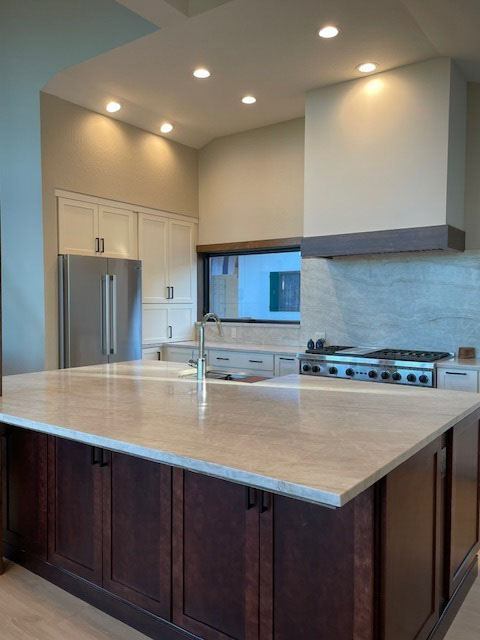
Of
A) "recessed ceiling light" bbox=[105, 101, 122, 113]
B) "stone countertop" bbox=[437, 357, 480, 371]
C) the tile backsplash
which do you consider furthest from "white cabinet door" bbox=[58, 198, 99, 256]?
"stone countertop" bbox=[437, 357, 480, 371]

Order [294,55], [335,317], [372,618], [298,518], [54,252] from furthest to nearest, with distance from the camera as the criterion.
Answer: [335,317], [54,252], [294,55], [298,518], [372,618]

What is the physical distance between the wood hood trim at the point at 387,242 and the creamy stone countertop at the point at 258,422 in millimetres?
1620

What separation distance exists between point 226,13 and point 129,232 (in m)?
2.50

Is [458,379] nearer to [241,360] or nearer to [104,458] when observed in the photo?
[241,360]

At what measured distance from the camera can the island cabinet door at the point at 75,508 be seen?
226 centimetres

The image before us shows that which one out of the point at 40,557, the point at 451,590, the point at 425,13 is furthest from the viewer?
the point at 425,13

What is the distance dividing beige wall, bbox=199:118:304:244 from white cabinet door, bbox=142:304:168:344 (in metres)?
1.02

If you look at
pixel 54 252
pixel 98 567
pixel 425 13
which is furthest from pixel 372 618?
pixel 54 252

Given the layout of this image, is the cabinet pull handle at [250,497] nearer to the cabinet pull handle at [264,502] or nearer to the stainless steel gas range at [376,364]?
the cabinet pull handle at [264,502]

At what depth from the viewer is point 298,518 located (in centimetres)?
169

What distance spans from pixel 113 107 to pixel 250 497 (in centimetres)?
419

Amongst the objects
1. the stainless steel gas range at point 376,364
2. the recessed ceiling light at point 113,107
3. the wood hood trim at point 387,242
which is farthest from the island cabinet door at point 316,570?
the recessed ceiling light at point 113,107

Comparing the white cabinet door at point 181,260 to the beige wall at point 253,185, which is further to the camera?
the white cabinet door at point 181,260

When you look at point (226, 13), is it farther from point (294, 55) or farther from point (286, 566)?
point (286, 566)
